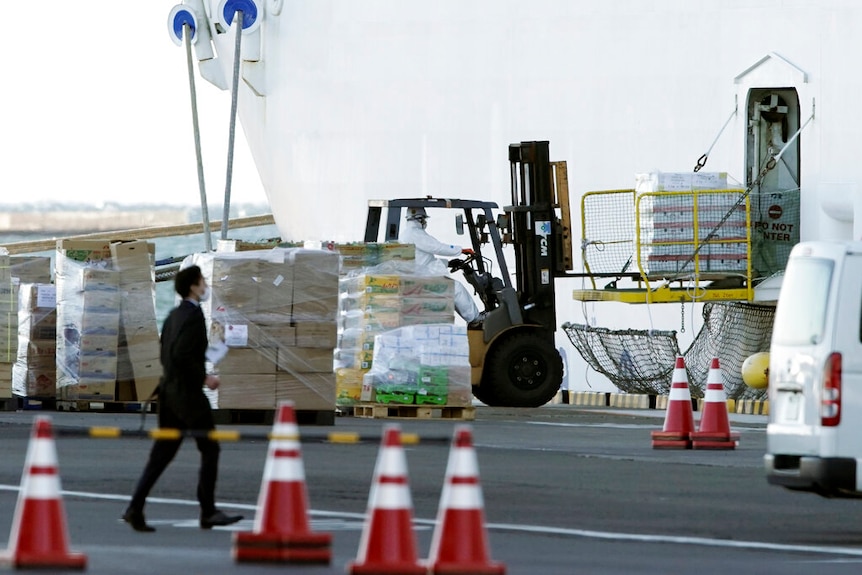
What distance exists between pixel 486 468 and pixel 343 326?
7329mm

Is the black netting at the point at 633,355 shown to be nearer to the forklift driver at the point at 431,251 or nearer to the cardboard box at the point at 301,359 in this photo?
the forklift driver at the point at 431,251

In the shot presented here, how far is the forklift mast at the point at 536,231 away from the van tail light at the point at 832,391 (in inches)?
540

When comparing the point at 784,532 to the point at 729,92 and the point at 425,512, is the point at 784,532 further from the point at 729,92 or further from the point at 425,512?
the point at 729,92

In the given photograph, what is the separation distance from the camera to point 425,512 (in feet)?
A: 39.5

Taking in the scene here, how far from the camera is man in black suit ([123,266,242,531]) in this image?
35.8 ft

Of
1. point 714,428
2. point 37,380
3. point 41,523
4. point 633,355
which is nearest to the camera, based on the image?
point 41,523

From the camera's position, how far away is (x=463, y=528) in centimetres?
823

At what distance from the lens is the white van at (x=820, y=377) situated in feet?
35.2

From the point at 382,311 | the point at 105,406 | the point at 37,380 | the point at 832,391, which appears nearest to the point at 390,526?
the point at 832,391

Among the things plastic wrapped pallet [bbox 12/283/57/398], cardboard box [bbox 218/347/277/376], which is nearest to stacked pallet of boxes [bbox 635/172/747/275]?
cardboard box [bbox 218/347/277/376]

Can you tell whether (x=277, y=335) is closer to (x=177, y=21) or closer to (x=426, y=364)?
(x=426, y=364)

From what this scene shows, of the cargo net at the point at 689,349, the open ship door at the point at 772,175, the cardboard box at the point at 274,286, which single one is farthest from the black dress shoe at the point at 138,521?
the cargo net at the point at 689,349

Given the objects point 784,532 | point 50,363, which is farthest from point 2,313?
point 784,532

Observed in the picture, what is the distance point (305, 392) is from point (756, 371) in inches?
269
